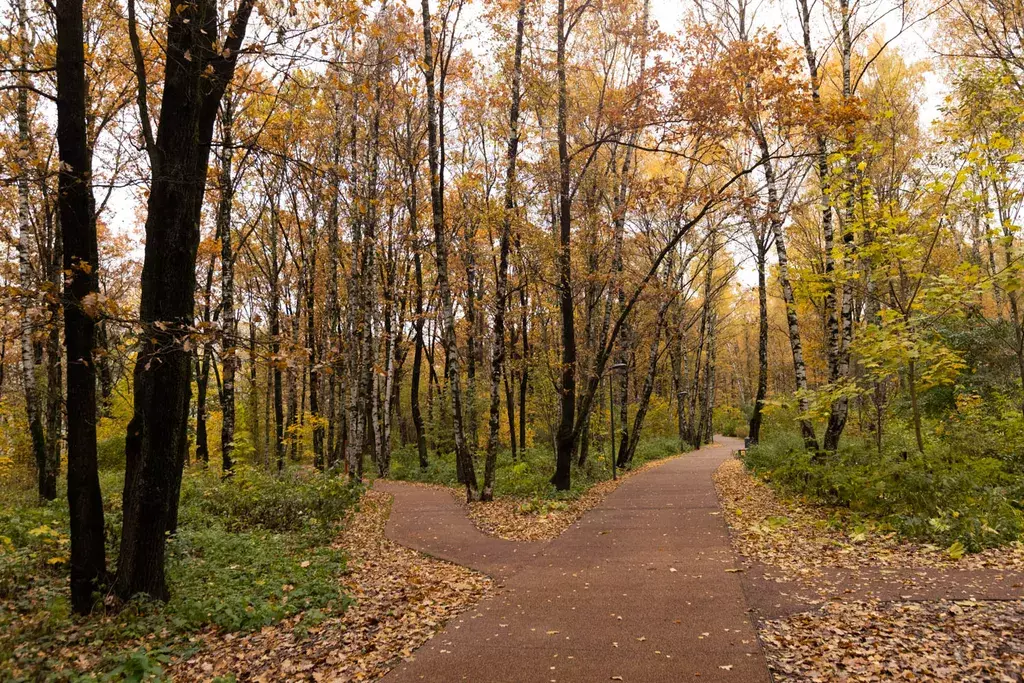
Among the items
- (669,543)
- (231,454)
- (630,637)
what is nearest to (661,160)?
(669,543)

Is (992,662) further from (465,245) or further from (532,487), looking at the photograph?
(465,245)

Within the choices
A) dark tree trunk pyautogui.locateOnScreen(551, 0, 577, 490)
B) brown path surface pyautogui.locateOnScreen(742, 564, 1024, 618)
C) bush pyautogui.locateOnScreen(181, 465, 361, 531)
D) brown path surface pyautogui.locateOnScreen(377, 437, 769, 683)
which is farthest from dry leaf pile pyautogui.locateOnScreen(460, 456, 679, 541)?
brown path surface pyautogui.locateOnScreen(742, 564, 1024, 618)

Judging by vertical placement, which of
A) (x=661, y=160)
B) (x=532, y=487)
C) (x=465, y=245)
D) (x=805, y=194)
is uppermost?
(x=661, y=160)

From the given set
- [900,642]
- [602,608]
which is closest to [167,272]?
[602,608]

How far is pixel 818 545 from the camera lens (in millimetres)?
7805

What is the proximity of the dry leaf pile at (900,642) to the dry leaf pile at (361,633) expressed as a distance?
335 cm

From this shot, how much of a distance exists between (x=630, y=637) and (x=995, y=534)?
17.6 feet

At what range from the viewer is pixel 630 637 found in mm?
5066

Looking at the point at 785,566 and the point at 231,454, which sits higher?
the point at 231,454

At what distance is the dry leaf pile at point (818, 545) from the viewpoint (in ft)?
21.7

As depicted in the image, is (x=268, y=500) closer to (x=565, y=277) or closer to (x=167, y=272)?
(x=167, y=272)

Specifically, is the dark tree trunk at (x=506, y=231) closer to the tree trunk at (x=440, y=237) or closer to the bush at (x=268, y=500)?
the tree trunk at (x=440, y=237)

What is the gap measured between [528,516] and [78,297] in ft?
27.7

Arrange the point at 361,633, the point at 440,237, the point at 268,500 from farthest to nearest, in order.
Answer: the point at 440,237
the point at 268,500
the point at 361,633
